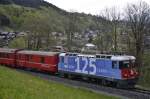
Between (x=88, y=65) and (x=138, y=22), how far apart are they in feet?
103

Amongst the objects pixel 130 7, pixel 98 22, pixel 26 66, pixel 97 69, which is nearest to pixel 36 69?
pixel 26 66

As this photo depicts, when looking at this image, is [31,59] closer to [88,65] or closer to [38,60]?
[38,60]

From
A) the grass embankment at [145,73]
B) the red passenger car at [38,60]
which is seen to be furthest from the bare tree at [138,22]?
the red passenger car at [38,60]

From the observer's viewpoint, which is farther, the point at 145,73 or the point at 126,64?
the point at 145,73

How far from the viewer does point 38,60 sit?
169 feet

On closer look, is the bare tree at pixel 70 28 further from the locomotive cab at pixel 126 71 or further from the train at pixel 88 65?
the locomotive cab at pixel 126 71

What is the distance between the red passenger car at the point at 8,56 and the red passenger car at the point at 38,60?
158cm

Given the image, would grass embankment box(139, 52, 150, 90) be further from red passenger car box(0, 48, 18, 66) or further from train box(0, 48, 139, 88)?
red passenger car box(0, 48, 18, 66)

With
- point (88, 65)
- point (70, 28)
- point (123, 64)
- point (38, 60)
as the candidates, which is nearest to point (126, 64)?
point (123, 64)

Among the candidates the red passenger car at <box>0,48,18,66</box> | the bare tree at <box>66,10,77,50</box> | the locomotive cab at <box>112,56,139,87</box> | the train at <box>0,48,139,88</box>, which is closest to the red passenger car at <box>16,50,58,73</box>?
the train at <box>0,48,139,88</box>

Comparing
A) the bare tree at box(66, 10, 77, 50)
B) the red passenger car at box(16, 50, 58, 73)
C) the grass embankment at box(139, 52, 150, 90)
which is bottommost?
the grass embankment at box(139, 52, 150, 90)

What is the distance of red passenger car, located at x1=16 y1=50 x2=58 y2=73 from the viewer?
47384 millimetres

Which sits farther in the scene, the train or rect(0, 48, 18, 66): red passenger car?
rect(0, 48, 18, 66): red passenger car

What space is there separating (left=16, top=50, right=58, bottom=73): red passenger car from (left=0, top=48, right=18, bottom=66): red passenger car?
5.19 ft
